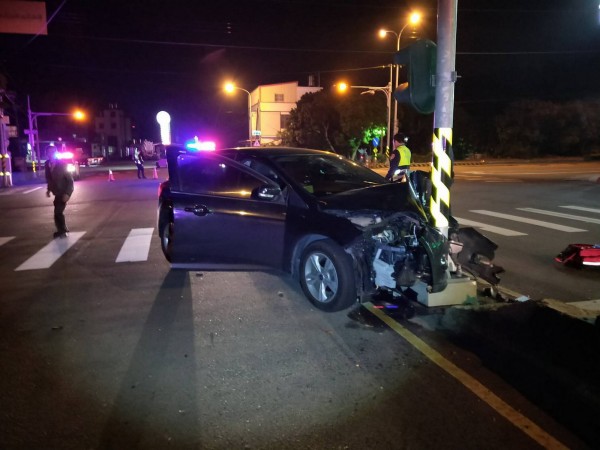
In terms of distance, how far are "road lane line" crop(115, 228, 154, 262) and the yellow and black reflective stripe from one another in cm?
480

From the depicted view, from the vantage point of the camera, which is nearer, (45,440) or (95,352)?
(45,440)

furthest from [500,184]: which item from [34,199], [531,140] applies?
[531,140]

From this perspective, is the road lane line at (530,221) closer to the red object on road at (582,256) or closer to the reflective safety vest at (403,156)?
the red object on road at (582,256)

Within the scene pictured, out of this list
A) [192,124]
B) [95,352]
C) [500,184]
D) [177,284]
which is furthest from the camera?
[192,124]

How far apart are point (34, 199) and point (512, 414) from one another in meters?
19.2

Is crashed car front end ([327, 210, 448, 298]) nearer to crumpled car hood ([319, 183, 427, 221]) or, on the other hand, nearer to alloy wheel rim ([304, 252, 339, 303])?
crumpled car hood ([319, 183, 427, 221])

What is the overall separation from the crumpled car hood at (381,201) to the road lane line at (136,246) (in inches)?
162

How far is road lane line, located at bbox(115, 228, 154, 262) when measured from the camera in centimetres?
850

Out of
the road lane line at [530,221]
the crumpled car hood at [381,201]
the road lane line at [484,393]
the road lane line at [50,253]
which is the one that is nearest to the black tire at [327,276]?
the crumpled car hood at [381,201]

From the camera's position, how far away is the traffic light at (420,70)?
568 centimetres

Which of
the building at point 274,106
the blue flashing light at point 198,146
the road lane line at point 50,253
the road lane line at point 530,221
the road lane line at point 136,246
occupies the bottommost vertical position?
the road lane line at point 50,253

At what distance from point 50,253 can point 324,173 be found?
524 cm

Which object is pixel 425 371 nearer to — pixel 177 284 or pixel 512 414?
pixel 512 414

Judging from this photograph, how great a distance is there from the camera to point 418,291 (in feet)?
18.2
